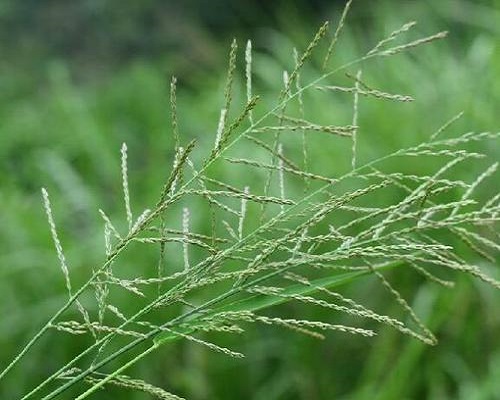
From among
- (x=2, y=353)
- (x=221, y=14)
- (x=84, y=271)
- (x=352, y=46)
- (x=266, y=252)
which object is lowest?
(x=2, y=353)

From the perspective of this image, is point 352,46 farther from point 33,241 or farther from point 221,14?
point 221,14

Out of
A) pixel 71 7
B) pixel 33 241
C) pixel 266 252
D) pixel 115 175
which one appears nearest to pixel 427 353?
pixel 33 241

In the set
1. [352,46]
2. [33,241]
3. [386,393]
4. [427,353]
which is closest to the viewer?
[386,393]

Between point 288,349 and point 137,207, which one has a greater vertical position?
point 137,207

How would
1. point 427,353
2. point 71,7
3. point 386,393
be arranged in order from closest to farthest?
point 386,393
point 427,353
point 71,7

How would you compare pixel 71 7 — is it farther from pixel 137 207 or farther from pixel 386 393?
pixel 386 393

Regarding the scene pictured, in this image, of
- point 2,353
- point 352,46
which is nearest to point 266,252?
point 2,353

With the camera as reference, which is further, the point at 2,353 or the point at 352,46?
the point at 352,46

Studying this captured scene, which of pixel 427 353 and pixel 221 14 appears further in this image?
pixel 221 14

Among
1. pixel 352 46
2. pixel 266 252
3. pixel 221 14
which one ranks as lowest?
pixel 266 252
